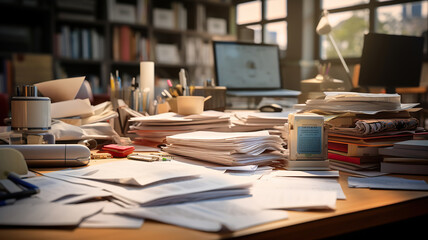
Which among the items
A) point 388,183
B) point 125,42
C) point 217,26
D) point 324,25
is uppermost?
point 217,26

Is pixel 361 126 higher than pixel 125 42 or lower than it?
lower

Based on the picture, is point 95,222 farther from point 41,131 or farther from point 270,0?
point 270,0

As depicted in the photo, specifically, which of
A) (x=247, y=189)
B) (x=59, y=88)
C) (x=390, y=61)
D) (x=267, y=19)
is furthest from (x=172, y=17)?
(x=247, y=189)

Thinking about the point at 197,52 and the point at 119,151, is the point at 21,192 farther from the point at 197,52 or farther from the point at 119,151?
the point at 197,52

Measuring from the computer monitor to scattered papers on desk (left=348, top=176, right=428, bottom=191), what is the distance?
6.30ft

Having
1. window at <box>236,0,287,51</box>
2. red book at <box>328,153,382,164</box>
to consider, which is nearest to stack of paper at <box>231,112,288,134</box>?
red book at <box>328,153,382,164</box>

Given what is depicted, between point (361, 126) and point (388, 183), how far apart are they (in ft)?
0.65

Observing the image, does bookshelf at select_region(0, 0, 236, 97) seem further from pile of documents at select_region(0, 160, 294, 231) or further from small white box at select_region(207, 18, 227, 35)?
A: pile of documents at select_region(0, 160, 294, 231)

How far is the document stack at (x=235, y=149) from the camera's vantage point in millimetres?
935

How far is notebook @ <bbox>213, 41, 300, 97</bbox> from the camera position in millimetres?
2750

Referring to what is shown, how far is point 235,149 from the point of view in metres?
0.93

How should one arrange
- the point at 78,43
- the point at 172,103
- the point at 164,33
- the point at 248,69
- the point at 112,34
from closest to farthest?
the point at 172,103, the point at 248,69, the point at 78,43, the point at 112,34, the point at 164,33

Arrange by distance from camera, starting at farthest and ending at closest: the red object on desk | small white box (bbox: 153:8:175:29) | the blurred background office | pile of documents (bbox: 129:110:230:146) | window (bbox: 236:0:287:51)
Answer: window (bbox: 236:0:287:51) < small white box (bbox: 153:8:175:29) < the blurred background office < pile of documents (bbox: 129:110:230:146) < the red object on desk

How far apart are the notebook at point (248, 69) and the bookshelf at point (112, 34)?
173 cm
